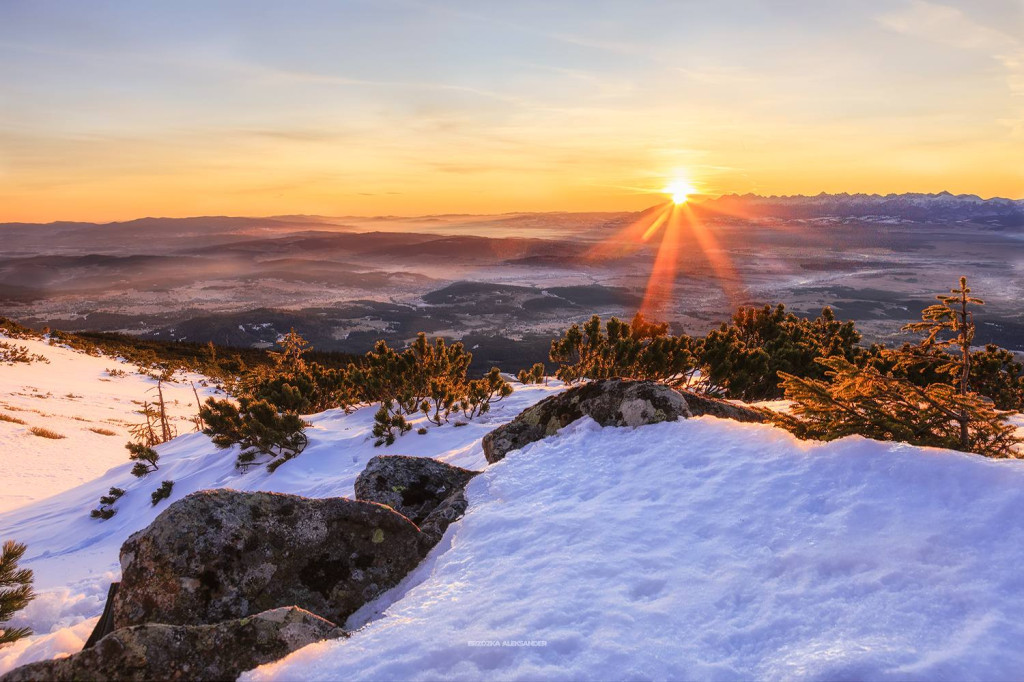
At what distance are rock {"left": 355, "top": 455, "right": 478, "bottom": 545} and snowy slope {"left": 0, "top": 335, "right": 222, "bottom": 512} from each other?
11965 mm

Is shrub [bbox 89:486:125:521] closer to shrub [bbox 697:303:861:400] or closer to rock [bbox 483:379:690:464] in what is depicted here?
rock [bbox 483:379:690:464]

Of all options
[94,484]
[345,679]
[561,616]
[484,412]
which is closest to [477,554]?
[561,616]

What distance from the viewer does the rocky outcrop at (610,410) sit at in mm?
7336

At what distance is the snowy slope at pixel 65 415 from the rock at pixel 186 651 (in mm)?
13477

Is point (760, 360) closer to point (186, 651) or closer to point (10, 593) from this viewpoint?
point (186, 651)

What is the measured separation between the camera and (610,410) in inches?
304

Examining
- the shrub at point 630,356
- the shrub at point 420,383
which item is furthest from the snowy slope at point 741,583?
the shrub at point 630,356

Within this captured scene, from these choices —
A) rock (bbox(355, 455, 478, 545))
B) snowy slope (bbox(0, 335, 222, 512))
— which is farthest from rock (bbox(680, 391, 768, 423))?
snowy slope (bbox(0, 335, 222, 512))

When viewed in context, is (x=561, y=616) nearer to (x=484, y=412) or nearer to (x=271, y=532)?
(x=271, y=532)

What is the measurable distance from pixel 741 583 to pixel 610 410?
4.10m

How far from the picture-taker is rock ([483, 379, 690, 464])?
7.32 meters

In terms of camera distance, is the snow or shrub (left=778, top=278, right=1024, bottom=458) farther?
shrub (left=778, top=278, right=1024, bottom=458)

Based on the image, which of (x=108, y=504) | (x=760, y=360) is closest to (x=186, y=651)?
(x=108, y=504)

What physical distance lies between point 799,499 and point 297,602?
443cm
